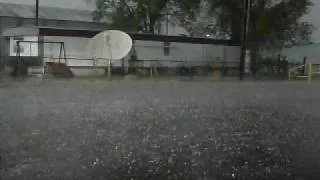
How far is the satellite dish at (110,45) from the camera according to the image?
5.27 feet

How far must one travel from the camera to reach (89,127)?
1.52 metres

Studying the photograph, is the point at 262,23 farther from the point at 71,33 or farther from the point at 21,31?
the point at 21,31

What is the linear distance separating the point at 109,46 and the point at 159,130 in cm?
34

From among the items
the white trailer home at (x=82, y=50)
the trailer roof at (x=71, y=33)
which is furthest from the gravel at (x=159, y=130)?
the trailer roof at (x=71, y=33)

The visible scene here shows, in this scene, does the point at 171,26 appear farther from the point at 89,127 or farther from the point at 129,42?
the point at 89,127

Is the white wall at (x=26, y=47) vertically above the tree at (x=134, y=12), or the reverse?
the tree at (x=134, y=12)

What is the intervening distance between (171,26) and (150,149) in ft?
2.09

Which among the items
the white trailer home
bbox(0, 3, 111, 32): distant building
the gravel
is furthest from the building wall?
bbox(0, 3, 111, 32): distant building

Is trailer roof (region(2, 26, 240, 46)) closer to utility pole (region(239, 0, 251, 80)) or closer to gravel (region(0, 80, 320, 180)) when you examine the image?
utility pole (region(239, 0, 251, 80))

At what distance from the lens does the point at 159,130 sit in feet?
5.30

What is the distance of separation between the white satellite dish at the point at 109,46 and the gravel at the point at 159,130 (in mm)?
98

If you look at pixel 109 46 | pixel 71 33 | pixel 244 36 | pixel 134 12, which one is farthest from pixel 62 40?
pixel 244 36

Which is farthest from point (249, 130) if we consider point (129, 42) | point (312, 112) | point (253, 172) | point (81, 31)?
Result: point (81, 31)

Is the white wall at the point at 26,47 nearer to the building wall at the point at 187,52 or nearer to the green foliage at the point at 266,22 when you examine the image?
the building wall at the point at 187,52
